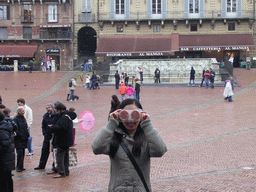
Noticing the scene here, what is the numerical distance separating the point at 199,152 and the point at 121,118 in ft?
23.9

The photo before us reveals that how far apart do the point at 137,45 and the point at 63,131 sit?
3632cm

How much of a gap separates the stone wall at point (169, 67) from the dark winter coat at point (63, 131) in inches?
1023

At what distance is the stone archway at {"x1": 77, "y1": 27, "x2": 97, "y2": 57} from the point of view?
47875mm

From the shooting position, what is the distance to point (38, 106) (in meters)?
21.4

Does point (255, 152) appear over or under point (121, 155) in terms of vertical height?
under

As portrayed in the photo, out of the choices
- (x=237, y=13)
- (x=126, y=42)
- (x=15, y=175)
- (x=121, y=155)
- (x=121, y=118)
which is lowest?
(x=15, y=175)

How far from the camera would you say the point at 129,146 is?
12.5 feet

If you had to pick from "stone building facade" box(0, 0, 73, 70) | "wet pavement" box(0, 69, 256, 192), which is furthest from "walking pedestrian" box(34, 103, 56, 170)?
"stone building facade" box(0, 0, 73, 70)

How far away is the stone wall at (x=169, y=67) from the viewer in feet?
112

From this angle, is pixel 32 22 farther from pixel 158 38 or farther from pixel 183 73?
pixel 183 73

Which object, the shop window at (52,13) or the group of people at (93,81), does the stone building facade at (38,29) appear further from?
the group of people at (93,81)

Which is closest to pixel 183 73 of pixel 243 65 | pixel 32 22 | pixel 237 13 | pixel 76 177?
pixel 243 65

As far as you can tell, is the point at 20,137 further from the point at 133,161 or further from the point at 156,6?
the point at 156,6

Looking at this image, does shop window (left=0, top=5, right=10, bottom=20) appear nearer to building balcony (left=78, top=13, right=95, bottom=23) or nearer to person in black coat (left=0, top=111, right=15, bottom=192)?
building balcony (left=78, top=13, right=95, bottom=23)
